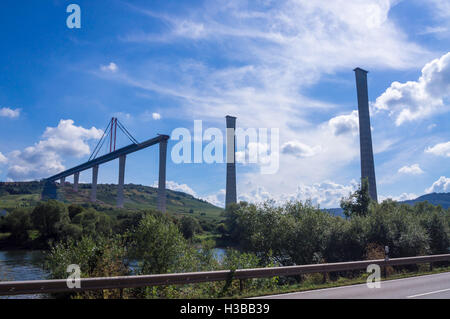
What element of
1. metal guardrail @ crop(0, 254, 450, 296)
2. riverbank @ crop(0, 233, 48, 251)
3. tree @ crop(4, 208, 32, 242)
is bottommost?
riverbank @ crop(0, 233, 48, 251)

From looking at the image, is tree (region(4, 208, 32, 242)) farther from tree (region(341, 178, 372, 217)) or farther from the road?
the road

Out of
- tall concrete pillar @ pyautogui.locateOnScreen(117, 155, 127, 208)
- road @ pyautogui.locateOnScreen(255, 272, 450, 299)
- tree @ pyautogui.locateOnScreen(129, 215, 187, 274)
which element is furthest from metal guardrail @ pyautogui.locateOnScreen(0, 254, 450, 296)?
tall concrete pillar @ pyautogui.locateOnScreen(117, 155, 127, 208)

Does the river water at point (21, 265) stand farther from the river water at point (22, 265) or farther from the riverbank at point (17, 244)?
the riverbank at point (17, 244)

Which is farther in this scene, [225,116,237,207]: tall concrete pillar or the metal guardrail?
[225,116,237,207]: tall concrete pillar

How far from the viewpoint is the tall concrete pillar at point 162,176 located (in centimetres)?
9144

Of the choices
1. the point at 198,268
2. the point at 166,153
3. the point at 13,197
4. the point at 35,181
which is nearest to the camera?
the point at 198,268

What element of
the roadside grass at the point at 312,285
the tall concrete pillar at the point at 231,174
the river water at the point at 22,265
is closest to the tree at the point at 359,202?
the river water at the point at 22,265

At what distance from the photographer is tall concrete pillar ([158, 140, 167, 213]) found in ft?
300

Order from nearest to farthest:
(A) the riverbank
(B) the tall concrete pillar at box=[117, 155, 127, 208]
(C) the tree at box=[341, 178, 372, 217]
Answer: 1. (C) the tree at box=[341, 178, 372, 217]
2. (A) the riverbank
3. (B) the tall concrete pillar at box=[117, 155, 127, 208]
